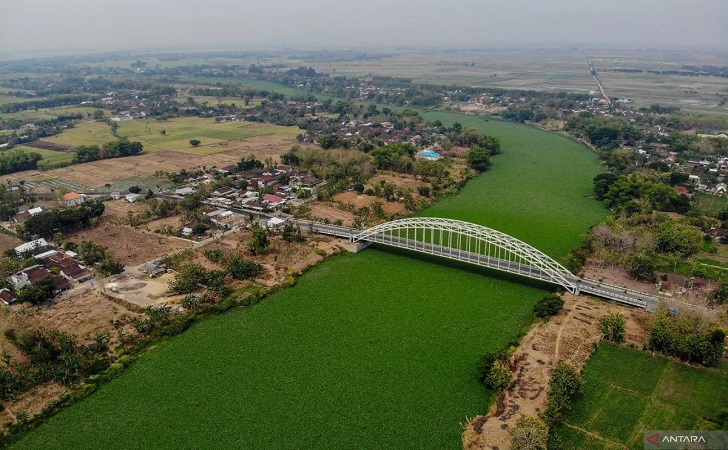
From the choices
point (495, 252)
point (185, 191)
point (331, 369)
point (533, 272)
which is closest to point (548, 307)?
point (533, 272)

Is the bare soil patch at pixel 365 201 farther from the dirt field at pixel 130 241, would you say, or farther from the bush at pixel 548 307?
the bush at pixel 548 307

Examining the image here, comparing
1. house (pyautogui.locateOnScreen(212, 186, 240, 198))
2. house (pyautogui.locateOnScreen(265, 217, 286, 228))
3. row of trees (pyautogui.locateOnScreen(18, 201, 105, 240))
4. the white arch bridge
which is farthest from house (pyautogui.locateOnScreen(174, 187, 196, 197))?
the white arch bridge

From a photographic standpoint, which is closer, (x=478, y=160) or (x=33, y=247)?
(x=33, y=247)

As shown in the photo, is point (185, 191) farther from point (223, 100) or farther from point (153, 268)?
point (223, 100)

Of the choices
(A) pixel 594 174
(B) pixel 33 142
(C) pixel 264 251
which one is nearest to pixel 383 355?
(C) pixel 264 251

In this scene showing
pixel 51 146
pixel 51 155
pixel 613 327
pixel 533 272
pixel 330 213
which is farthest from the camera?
pixel 51 146

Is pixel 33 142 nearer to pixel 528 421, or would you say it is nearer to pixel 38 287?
pixel 38 287

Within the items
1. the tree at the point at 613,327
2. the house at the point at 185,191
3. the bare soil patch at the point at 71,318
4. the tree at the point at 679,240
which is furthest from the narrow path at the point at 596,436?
the house at the point at 185,191
